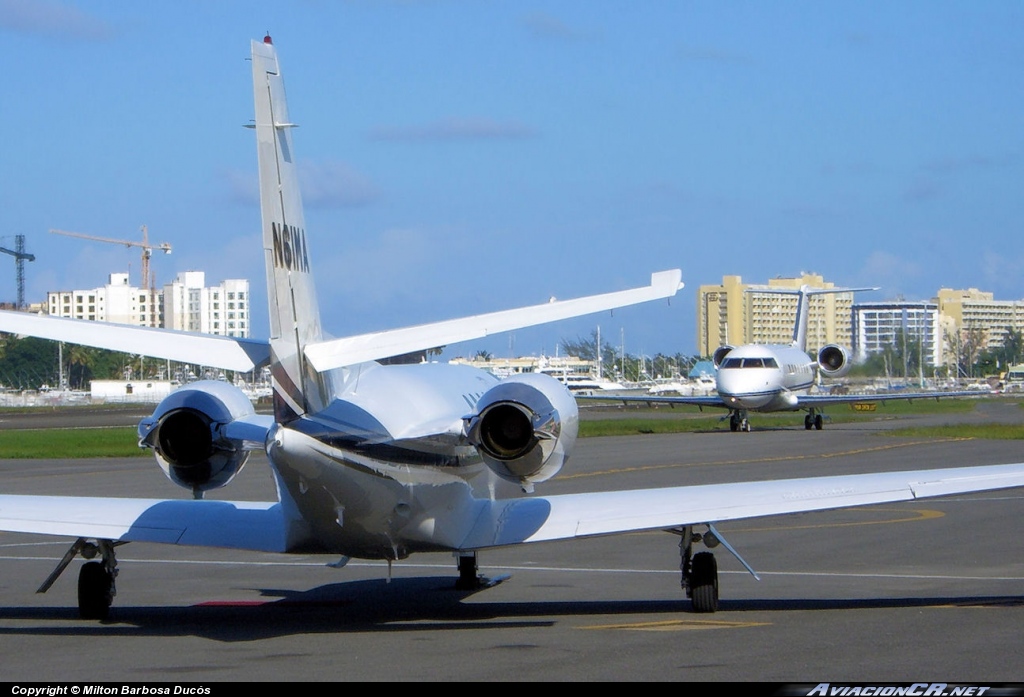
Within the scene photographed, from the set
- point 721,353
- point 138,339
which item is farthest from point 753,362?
point 138,339

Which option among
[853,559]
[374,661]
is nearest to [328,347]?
[374,661]

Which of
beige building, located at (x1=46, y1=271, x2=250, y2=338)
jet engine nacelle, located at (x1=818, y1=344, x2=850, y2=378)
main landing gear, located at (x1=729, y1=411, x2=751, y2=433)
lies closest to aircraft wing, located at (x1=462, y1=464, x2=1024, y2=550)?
beige building, located at (x1=46, y1=271, x2=250, y2=338)

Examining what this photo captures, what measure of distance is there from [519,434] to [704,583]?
3161 millimetres

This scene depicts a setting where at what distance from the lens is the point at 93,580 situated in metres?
14.8

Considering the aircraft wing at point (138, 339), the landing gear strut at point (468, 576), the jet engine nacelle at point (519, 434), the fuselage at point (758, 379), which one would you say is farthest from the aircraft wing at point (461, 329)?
the fuselage at point (758, 379)

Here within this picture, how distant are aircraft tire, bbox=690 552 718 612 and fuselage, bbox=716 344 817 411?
4603 centimetres

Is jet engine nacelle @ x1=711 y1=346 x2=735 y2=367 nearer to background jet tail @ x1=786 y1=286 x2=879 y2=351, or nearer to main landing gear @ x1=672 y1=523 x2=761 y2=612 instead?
background jet tail @ x1=786 y1=286 x2=879 y2=351

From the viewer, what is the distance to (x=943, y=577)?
17.9 metres

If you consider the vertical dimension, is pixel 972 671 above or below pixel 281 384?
below

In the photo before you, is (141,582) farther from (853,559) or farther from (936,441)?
(936,441)

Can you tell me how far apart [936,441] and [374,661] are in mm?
43523

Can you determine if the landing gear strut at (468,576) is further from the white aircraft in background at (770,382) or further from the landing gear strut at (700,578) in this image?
the white aircraft in background at (770,382)

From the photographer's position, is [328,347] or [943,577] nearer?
[328,347]

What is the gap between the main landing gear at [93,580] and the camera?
14867 mm
